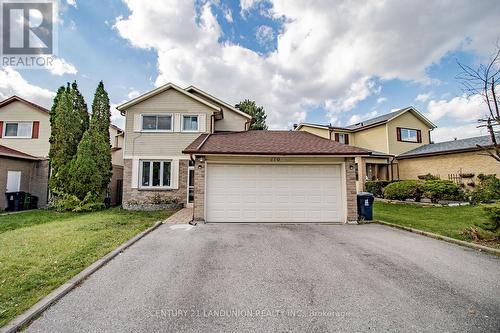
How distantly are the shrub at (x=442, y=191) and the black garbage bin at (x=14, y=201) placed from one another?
83.2 feet

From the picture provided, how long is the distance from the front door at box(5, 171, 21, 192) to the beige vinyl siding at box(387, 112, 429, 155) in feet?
94.2

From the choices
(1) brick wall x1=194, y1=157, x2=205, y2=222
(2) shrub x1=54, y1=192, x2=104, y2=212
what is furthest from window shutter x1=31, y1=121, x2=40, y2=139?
(1) brick wall x1=194, y1=157, x2=205, y2=222

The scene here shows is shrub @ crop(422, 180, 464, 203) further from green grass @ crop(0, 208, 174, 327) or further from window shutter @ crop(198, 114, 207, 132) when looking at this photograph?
green grass @ crop(0, 208, 174, 327)

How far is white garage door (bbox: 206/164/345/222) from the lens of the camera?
358 inches

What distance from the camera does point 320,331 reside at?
8.76 ft

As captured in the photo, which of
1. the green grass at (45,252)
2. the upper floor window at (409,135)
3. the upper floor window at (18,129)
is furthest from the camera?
the upper floor window at (409,135)

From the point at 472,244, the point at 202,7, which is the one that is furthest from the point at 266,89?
the point at 472,244

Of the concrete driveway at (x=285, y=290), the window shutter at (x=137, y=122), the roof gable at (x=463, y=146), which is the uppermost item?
the window shutter at (x=137, y=122)

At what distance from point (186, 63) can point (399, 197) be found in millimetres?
17464

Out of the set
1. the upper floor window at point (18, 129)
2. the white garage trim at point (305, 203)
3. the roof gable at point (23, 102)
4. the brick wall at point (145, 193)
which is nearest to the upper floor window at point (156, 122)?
the brick wall at point (145, 193)

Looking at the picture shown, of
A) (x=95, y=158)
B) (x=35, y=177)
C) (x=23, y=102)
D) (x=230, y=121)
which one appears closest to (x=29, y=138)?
(x=23, y=102)

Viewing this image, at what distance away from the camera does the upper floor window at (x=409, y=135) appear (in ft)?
71.6

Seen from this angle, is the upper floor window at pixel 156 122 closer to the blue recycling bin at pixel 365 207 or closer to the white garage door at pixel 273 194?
the white garage door at pixel 273 194

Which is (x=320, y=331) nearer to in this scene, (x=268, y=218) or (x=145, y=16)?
(x=268, y=218)
